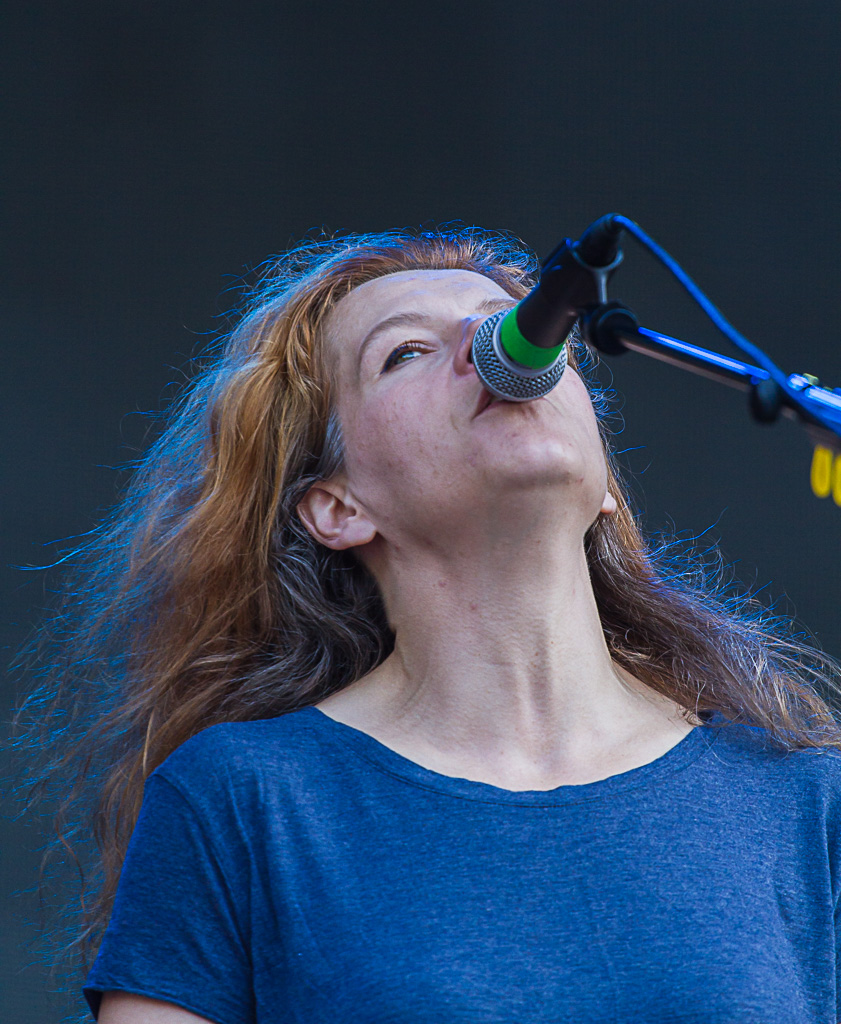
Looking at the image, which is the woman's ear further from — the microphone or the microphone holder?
the microphone holder

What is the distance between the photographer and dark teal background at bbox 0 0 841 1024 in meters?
2.77

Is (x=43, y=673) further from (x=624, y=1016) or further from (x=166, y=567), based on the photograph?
(x=624, y=1016)

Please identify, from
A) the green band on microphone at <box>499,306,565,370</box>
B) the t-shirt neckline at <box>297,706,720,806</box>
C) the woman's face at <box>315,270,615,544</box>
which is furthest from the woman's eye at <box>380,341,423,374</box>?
the t-shirt neckline at <box>297,706,720,806</box>

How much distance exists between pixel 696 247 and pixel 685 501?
643 millimetres

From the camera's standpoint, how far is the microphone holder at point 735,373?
0.82 meters

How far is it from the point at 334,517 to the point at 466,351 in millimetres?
363

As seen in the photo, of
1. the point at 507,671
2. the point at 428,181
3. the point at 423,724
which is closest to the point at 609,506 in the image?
the point at 507,671

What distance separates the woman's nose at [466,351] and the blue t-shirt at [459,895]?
0.51m

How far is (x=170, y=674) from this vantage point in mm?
1842

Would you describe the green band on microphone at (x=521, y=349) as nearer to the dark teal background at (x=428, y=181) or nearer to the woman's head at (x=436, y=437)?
the woman's head at (x=436, y=437)

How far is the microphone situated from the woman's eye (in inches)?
11.9

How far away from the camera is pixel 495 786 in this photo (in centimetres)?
149

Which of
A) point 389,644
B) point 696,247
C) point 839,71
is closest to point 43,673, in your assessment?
point 389,644

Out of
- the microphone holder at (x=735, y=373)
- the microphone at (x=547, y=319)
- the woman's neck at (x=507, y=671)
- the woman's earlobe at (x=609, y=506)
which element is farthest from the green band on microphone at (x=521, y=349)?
the woman's earlobe at (x=609, y=506)
